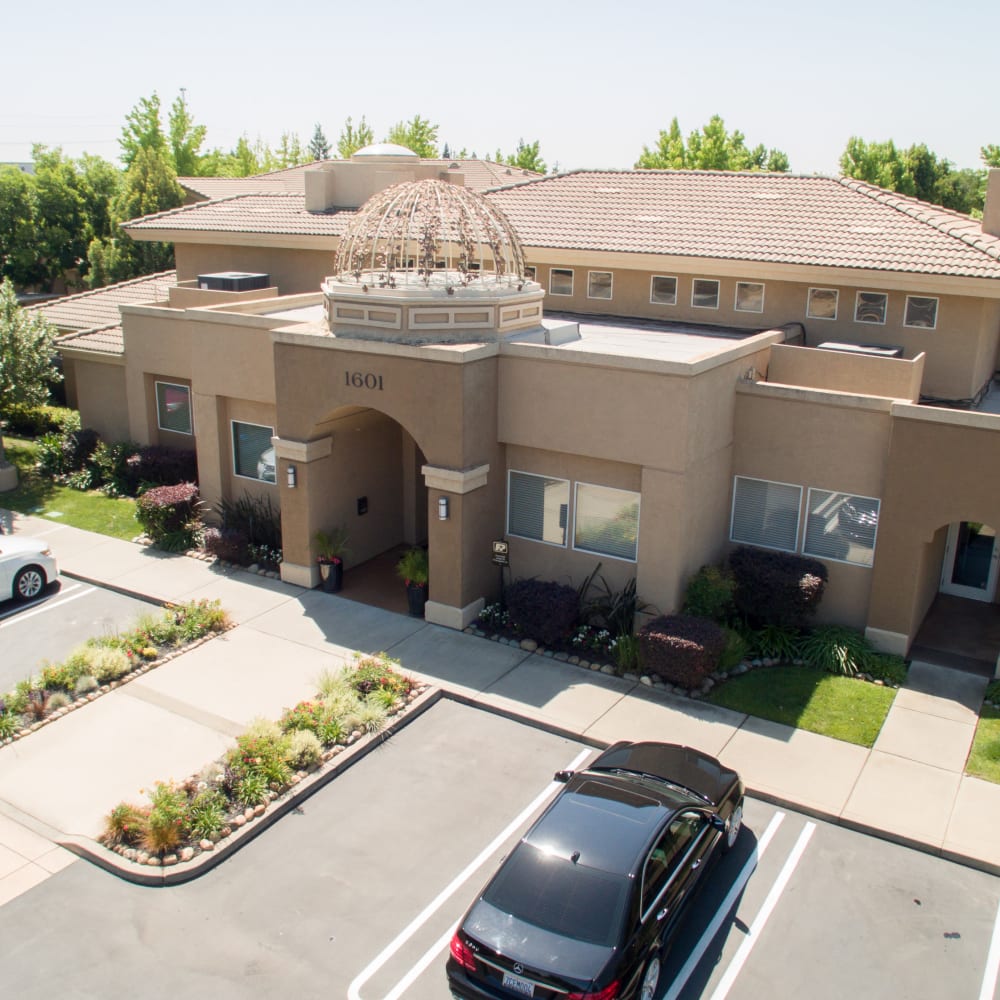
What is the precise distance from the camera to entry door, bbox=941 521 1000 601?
61.6 feet

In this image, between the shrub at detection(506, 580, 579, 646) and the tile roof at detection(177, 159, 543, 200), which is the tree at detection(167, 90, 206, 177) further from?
the shrub at detection(506, 580, 579, 646)

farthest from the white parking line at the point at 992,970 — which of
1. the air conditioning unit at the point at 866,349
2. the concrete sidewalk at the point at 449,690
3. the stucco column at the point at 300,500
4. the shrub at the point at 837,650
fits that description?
the stucco column at the point at 300,500

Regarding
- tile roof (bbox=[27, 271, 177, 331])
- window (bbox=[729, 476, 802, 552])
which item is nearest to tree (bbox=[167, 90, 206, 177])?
tile roof (bbox=[27, 271, 177, 331])

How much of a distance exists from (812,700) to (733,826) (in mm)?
3999

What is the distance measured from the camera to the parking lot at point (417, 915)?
984 centimetres

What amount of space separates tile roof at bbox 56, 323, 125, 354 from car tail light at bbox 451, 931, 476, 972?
19.0 m

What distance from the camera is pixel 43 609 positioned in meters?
18.1

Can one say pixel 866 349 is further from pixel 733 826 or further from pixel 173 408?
pixel 173 408

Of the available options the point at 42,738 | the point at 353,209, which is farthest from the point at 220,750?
the point at 353,209

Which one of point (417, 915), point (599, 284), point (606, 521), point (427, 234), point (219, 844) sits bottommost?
point (417, 915)

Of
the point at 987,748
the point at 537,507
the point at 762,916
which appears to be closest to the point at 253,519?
the point at 537,507

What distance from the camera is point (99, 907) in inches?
425

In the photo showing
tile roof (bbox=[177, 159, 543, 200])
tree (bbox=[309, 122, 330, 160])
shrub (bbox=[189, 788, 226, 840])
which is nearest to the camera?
shrub (bbox=[189, 788, 226, 840])

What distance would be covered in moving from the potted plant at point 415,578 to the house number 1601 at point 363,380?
121 inches
